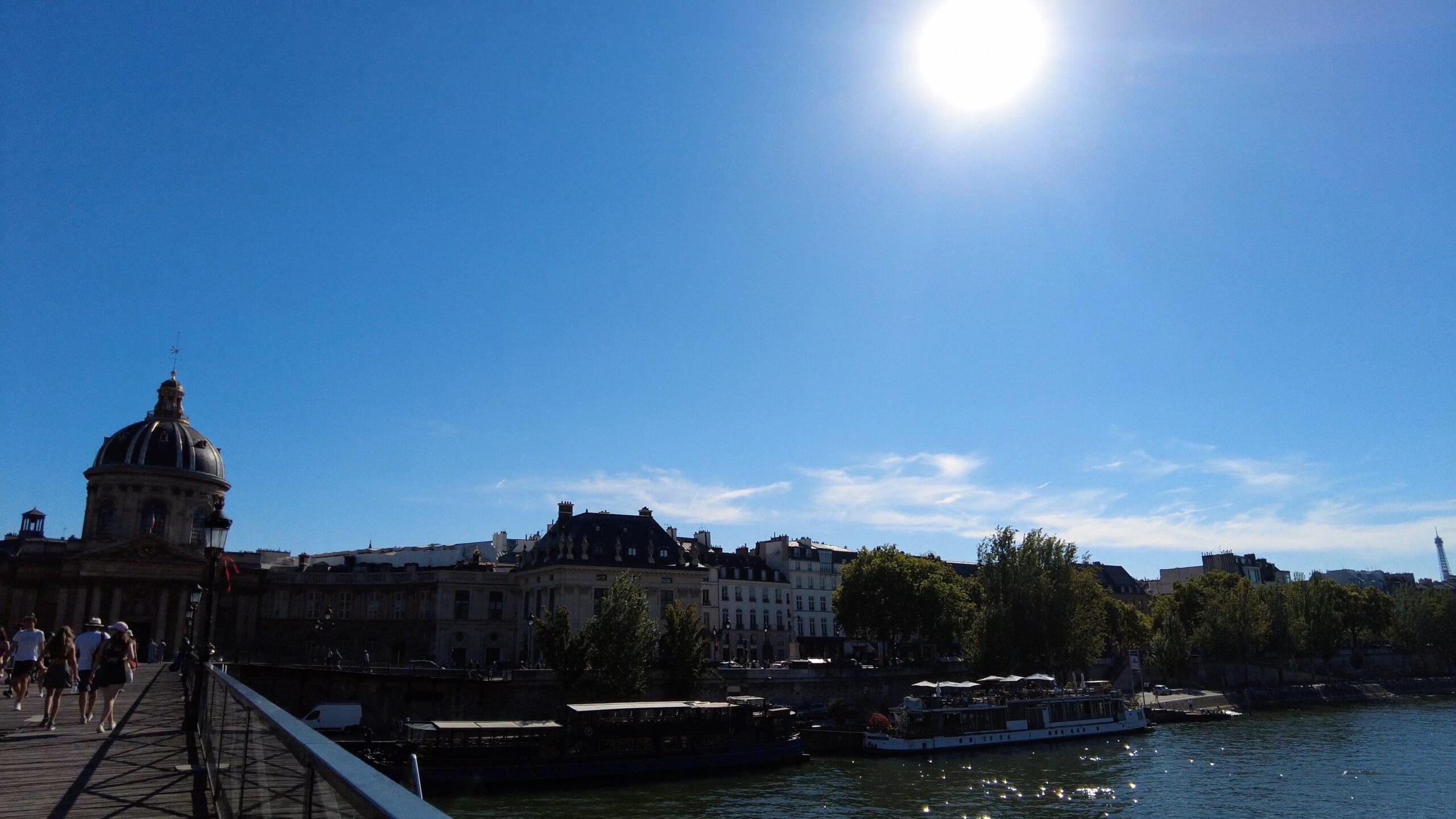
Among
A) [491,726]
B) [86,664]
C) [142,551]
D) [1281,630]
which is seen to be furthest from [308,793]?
[1281,630]

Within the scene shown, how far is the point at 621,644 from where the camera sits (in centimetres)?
5659

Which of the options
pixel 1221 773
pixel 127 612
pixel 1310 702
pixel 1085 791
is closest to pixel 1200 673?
pixel 1310 702

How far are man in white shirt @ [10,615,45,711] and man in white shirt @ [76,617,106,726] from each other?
2.72 feet

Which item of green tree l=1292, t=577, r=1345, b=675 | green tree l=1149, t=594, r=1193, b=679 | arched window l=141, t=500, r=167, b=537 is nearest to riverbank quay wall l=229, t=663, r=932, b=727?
arched window l=141, t=500, r=167, b=537

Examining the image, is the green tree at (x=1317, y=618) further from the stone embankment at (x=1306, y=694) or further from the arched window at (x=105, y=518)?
the arched window at (x=105, y=518)

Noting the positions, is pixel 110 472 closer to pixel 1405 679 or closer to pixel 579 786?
pixel 579 786

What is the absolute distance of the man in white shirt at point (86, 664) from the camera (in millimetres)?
16000

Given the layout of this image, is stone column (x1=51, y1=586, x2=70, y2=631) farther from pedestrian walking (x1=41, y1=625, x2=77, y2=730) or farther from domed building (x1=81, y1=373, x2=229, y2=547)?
pedestrian walking (x1=41, y1=625, x2=77, y2=730)

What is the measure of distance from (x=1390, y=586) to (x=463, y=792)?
667 ft

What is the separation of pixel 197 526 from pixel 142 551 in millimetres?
7103

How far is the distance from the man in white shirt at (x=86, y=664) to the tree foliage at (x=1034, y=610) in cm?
6328

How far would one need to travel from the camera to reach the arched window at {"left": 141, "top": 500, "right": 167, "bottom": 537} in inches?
3130

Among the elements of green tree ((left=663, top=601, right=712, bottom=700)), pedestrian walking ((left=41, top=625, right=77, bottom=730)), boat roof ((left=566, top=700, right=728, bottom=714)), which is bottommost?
boat roof ((left=566, top=700, right=728, bottom=714))

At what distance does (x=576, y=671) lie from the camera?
184 feet
